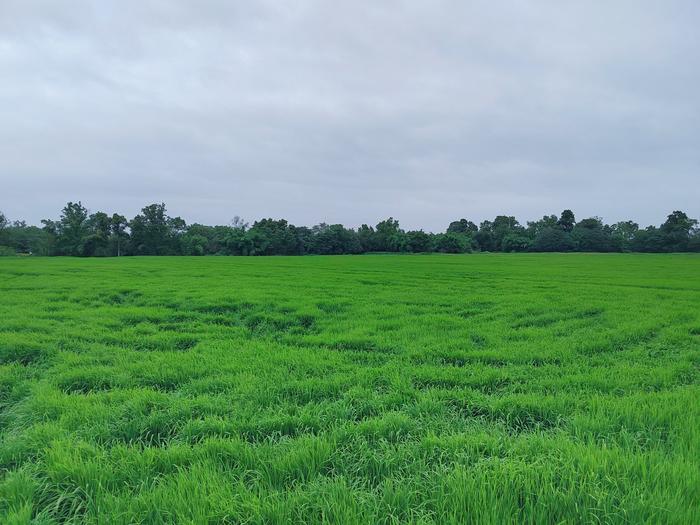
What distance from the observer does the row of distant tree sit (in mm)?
87750

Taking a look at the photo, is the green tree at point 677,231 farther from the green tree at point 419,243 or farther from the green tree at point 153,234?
the green tree at point 153,234

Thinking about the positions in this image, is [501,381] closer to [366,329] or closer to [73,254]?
[366,329]

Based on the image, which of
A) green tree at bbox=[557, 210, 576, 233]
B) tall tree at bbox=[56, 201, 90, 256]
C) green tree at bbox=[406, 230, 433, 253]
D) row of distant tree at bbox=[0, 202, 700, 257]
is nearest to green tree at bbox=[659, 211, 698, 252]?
row of distant tree at bbox=[0, 202, 700, 257]

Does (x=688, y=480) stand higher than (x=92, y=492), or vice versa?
(x=688, y=480)

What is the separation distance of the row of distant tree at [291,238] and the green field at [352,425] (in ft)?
296

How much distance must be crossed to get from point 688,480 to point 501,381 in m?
2.61

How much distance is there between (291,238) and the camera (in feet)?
336

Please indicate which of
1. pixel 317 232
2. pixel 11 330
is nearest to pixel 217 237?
pixel 317 232

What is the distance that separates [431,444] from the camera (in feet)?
11.0

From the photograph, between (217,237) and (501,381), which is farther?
(217,237)

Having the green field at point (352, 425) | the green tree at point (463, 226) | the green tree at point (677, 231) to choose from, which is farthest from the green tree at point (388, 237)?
the green field at point (352, 425)

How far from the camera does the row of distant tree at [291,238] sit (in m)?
87.8

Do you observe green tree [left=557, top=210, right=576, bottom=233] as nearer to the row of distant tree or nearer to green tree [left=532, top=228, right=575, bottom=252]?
the row of distant tree

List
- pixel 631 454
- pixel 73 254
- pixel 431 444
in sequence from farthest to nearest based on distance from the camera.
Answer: pixel 73 254, pixel 431 444, pixel 631 454
